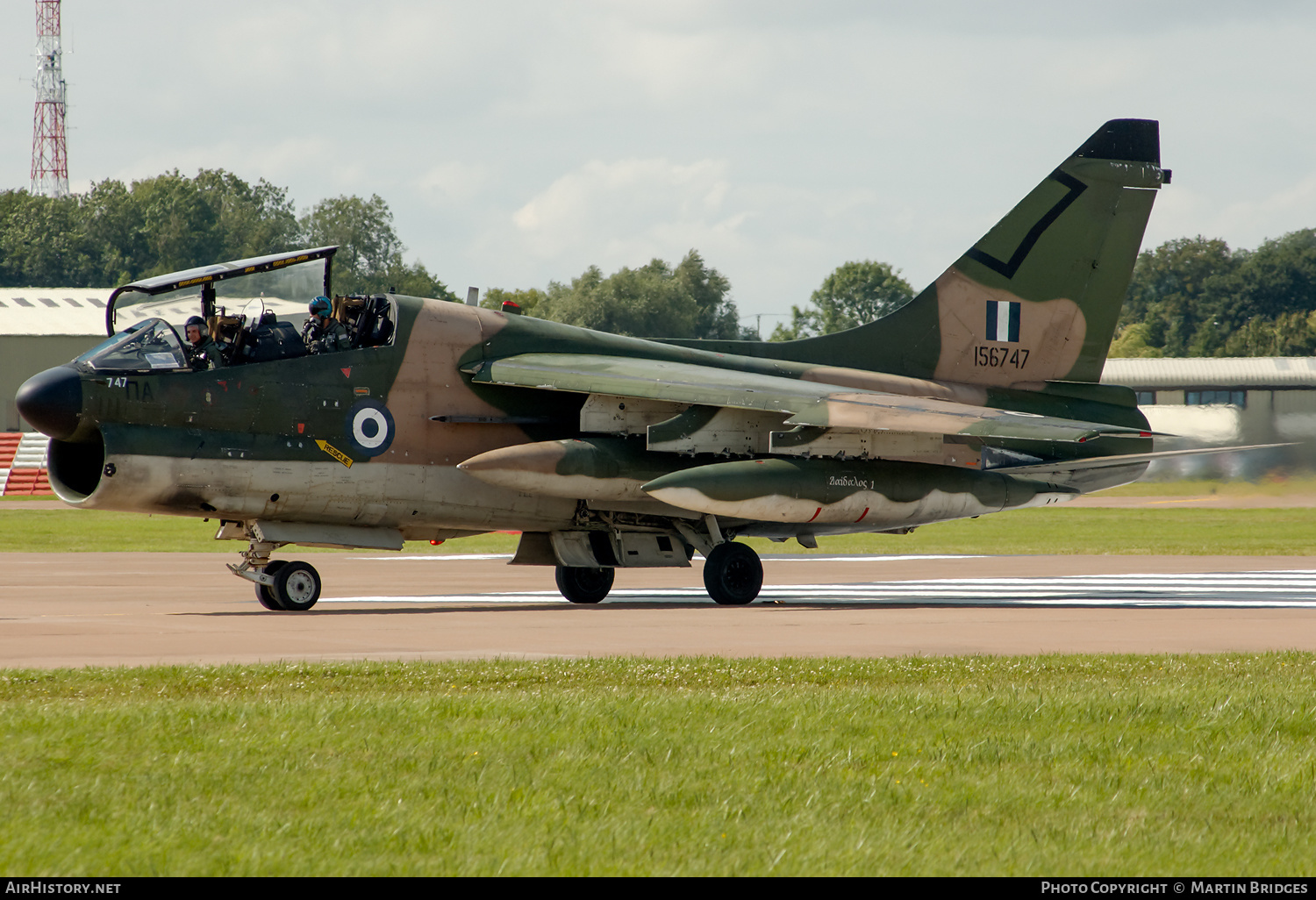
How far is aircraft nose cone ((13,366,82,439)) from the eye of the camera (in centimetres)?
1530

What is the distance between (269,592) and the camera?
16.8 meters

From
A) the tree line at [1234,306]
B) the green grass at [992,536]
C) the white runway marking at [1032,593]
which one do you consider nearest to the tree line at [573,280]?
the tree line at [1234,306]

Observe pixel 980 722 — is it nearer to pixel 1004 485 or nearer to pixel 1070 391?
pixel 1004 485

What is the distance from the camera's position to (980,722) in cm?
855

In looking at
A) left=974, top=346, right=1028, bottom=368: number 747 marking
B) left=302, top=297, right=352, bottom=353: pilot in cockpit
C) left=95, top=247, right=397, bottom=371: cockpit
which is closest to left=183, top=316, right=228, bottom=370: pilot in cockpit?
left=95, top=247, right=397, bottom=371: cockpit

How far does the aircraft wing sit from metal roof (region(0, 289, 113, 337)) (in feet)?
214

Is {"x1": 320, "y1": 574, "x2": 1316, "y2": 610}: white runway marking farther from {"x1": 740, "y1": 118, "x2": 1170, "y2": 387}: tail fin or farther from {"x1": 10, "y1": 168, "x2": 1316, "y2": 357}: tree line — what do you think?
{"x1": 10, "y1": 168, "x2": 1316, "y2": 357}: tree line

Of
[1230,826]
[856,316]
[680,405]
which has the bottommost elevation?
[1230,826]

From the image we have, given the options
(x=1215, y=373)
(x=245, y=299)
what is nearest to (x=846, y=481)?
(x=245, y=299)

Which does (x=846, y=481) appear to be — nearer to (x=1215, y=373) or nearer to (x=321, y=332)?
(x=321, y=332)

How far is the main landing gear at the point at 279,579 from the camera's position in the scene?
16.7m

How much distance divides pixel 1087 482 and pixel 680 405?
6151mm

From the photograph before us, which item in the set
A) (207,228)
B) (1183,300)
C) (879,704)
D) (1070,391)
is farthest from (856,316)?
(879,704)

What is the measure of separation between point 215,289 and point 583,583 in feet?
20.2
